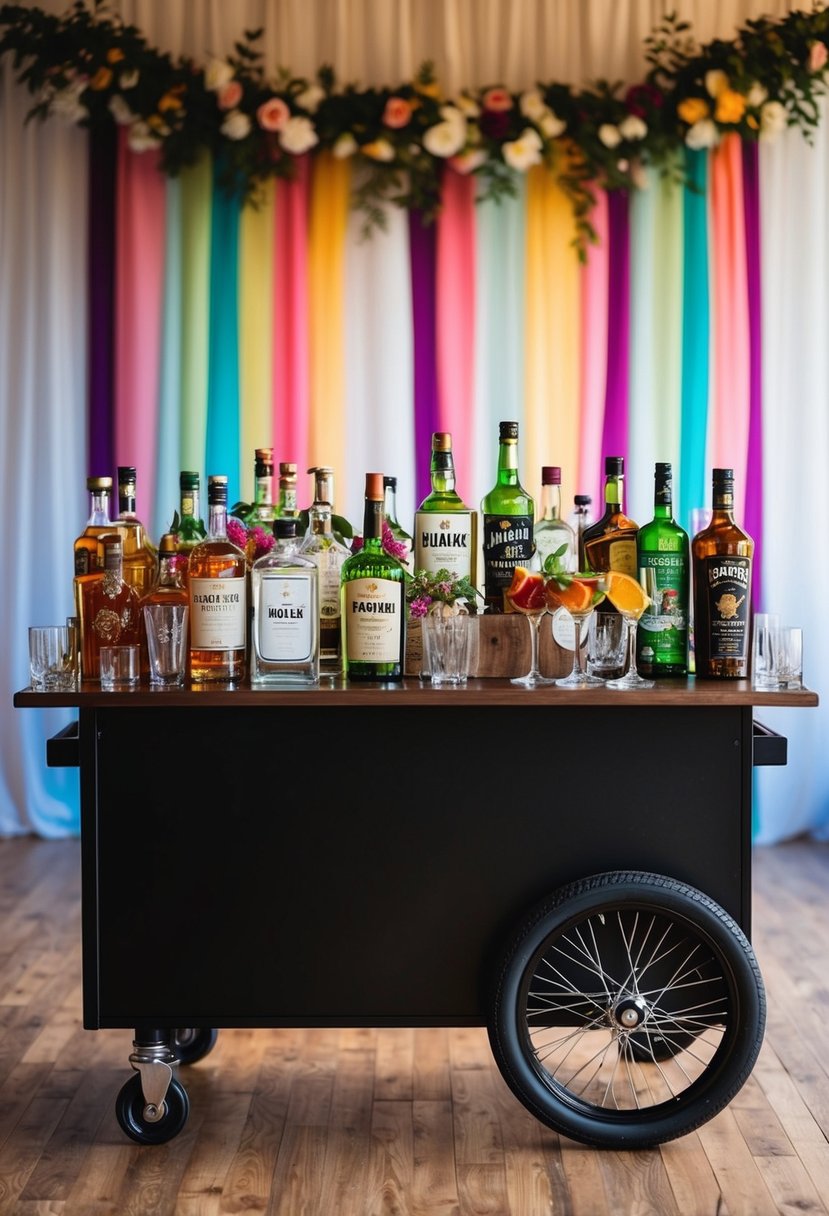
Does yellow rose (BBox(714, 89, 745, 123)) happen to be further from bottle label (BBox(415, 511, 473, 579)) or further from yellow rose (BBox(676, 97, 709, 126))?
bottle label (BBox(415, 511, 473, 579))

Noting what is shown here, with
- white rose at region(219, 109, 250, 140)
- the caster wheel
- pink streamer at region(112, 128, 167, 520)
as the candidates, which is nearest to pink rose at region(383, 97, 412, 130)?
white rose at region(219, 109, 250, 140)

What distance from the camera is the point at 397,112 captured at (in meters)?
3.80

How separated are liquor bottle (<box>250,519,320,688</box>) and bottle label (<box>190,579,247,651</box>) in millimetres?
39

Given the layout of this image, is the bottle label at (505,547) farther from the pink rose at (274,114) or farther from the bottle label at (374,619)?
the pink rose at (274,114)

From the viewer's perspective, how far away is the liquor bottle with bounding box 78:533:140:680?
2.07 metres

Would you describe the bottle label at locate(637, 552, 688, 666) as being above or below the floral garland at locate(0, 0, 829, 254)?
below

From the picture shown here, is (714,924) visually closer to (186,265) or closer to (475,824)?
(475,824)

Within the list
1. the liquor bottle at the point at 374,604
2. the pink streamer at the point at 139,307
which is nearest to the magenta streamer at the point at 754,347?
the pink streamer at the point at 139,307

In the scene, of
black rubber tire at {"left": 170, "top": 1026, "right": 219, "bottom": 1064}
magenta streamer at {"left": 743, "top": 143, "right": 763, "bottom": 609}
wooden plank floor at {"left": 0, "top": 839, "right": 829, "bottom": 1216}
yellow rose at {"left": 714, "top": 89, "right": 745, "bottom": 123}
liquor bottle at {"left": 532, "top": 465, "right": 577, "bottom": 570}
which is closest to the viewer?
wooden plank floor at {"left": 0, "top": 839, "right": 829, "bottom": 1216}

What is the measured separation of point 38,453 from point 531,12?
2.08 metres

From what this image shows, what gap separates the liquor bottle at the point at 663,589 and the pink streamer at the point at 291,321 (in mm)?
2043

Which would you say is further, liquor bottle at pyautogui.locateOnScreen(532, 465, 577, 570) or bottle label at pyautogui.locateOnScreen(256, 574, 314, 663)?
liquor bottle at pyautogui.locateOnScreen(532, 465, 577, 570)

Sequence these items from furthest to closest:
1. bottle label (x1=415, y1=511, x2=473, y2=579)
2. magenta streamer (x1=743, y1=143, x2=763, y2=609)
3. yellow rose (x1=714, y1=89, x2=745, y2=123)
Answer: magenta streamer (x1=743, y1=143, x2=763, y2=609), yellow rose (x1=714, y1=89, x2=745, y2=123), bottle label (x1=415, y1=511, x2=473, y2=579)

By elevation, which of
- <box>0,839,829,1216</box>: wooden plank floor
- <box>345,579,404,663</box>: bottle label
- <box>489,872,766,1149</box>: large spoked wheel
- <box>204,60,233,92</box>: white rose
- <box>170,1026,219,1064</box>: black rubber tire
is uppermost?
<box>204,60,233,92</box>: white rose
